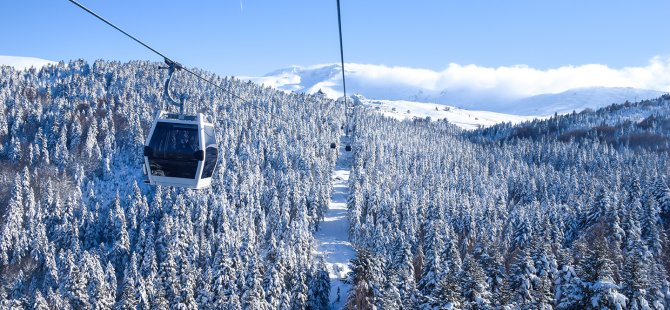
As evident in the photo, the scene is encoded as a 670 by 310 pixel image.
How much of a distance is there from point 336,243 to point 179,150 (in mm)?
85020

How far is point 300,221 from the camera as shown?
83812mm

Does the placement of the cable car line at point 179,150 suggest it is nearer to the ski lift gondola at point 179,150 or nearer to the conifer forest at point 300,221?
the ski lift gondola at point 179,150

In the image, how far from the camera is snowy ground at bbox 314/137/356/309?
74312 mm

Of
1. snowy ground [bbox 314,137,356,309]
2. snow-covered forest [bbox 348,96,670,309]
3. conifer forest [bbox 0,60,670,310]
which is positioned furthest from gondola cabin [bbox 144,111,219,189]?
snowy ground [bbox 314,137,356,309]

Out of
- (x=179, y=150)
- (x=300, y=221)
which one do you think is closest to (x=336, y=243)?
(x=300, y=221)

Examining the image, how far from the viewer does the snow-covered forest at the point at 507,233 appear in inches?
1313

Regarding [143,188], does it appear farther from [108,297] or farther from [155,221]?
[108,297]

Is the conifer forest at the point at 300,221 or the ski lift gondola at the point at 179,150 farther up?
the ski lift gondola at the point at 179,150

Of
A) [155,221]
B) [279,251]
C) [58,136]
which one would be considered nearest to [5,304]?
[279,251]

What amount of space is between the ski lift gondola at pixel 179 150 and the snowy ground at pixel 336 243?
Result: 55049mm

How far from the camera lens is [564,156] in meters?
159

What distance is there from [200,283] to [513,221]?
5384 cm

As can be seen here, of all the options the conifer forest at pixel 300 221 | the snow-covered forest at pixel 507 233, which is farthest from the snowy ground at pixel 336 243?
the snow-covered forest at pixel 507 233

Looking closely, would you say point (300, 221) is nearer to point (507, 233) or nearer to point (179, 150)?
point (507, 233)
